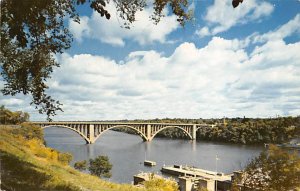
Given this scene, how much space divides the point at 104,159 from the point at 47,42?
1577 inches

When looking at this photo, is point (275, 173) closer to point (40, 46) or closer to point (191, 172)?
point (40, 46)

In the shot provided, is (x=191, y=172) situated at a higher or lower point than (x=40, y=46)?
Answer: lower

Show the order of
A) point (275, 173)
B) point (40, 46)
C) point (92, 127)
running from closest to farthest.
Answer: point (40, 46) < point (275, 173) < point (92, 127)

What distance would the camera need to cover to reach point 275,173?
18.9m

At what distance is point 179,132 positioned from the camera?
123 m

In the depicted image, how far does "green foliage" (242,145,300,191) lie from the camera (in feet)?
60.2

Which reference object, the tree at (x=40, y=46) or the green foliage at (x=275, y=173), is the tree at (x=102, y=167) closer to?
the green foliage at (x=275, y=173)

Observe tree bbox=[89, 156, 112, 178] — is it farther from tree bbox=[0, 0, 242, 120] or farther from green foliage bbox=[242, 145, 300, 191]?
tree bbox=[0, 0, 242, 120]

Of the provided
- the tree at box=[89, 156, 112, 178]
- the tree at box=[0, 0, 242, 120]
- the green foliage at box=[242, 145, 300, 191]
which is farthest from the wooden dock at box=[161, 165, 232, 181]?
the tree at box=[0, 0, 242, 120]

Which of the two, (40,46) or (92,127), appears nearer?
(40,46)

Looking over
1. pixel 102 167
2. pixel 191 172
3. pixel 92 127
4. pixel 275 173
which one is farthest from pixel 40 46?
pixel 92 127

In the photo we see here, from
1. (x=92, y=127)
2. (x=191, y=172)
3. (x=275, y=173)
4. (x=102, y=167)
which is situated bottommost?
(x=191, y=172)

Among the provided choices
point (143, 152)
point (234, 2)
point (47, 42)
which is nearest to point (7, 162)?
point (47, 42)

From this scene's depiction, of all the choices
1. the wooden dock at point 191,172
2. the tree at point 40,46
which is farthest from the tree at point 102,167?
the tree at point 40,46
